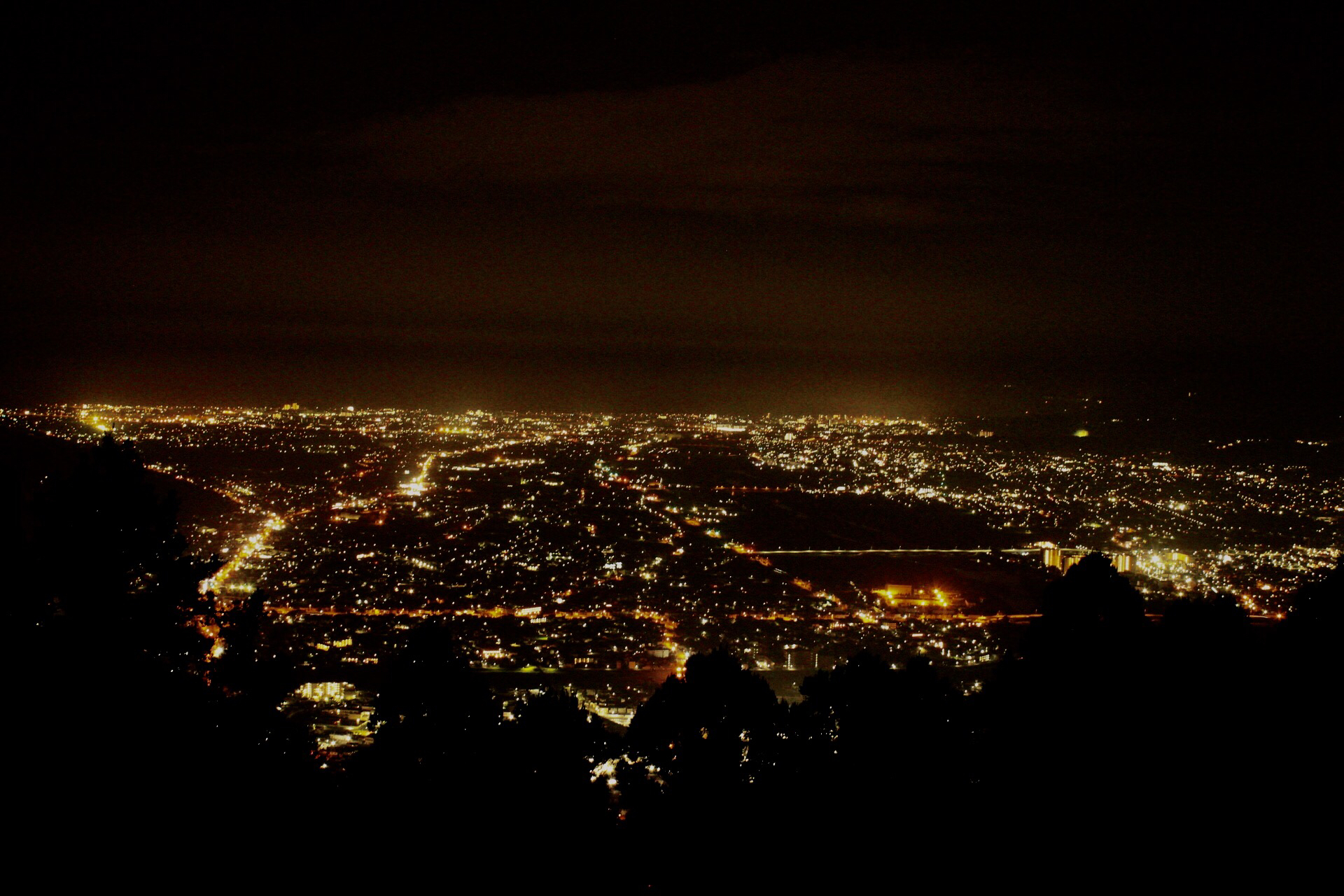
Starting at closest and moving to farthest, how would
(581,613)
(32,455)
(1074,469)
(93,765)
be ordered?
(93,765) → (581,613) → (32,455) → (1074,469)

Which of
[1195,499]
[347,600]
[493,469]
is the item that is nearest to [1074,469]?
[1195,499]

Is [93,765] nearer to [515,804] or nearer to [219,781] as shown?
[219,781]

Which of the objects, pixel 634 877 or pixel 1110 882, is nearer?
pixel 1110 882

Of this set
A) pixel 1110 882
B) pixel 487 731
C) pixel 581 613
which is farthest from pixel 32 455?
pixel 1110 882

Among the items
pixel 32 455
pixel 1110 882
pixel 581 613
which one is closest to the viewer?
pixel 1110 882

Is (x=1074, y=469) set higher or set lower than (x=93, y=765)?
higher

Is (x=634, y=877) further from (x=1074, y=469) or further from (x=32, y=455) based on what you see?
(x=1074, y=469)

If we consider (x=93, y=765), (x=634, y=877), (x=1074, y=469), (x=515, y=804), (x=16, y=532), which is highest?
(x=1074, y=469)

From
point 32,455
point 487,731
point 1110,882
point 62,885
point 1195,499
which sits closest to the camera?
point 62,885

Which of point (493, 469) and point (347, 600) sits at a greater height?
point (493, 469)
